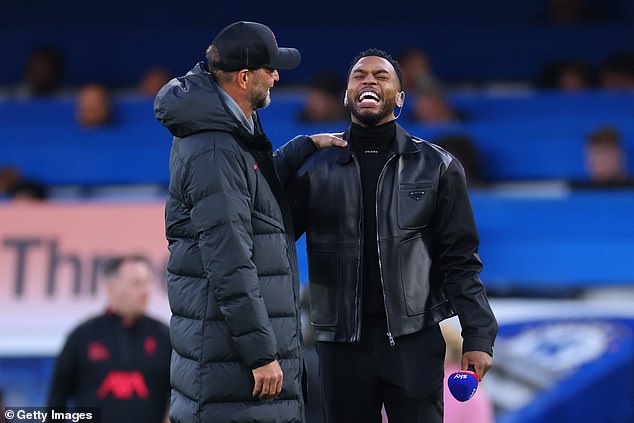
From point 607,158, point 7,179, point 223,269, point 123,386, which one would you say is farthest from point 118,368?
point 607,158

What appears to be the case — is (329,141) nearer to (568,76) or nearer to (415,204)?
(415,204)

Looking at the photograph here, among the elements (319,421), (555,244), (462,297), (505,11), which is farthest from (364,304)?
(505,11)

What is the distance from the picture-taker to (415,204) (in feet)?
12.5

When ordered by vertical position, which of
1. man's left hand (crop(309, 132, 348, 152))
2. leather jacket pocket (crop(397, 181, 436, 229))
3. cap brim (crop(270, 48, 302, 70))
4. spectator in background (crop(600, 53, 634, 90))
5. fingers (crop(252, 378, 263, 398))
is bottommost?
fingers (crop(252, 378, 263, 398))

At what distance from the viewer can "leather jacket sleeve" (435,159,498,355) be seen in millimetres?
3766

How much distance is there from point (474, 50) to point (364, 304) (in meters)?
5.80

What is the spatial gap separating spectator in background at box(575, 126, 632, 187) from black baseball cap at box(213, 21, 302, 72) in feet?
13.0

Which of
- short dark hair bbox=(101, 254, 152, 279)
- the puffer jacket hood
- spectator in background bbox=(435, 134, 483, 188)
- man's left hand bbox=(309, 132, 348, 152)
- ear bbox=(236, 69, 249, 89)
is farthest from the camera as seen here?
spectator in background bbox=(435, 134, 483, 188)

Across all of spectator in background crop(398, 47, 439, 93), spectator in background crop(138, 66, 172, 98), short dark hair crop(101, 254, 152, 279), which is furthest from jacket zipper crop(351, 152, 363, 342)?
spectator in background crop(138, 66, 172, 98)

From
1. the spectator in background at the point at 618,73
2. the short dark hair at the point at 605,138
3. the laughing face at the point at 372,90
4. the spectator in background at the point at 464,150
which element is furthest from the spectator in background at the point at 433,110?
the laughing face at the point at 372,90

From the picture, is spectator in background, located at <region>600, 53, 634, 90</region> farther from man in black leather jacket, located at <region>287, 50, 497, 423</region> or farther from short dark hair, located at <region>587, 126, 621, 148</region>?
man in black leather jacket, located at <region>287, 50, 497, 423</region>

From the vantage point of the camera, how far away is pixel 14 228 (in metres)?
6.94

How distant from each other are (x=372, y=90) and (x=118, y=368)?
9.03 feet

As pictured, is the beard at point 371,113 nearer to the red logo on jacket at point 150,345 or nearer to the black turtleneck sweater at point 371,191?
the black turtleneck sweater at point 371,191
